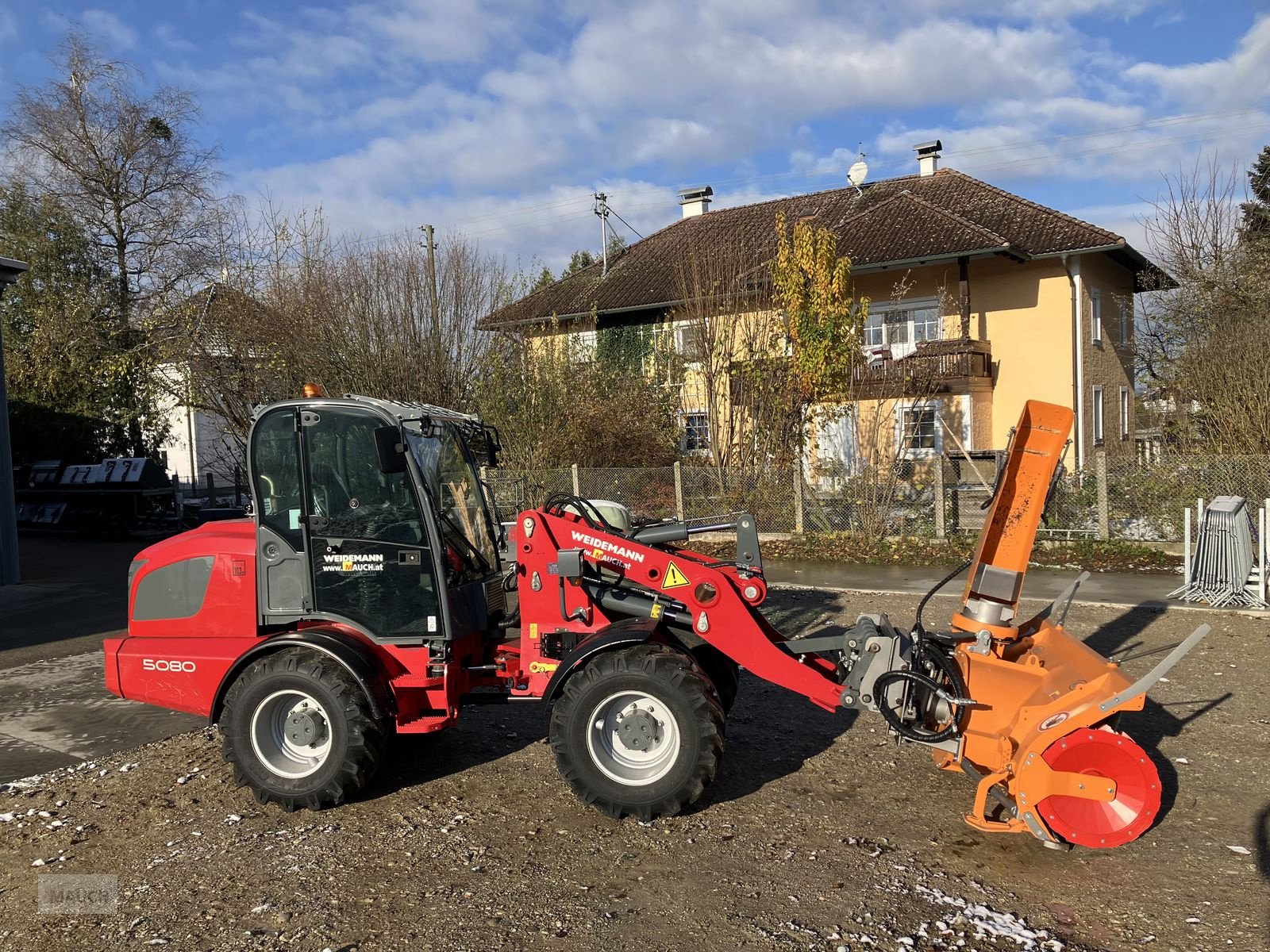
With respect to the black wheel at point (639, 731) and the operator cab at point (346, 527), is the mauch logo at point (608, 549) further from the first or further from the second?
the operator cab at point (346, 527)

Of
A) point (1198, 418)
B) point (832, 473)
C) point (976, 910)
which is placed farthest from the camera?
point (832, 473)

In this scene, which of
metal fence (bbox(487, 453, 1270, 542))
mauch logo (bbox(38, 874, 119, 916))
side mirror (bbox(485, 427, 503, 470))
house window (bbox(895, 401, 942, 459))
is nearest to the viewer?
mauch logo (bbox(38, 874, 119, 916))

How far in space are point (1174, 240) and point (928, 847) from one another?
615 inches

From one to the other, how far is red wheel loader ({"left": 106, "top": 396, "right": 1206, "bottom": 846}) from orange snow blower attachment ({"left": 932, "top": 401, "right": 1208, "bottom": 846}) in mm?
16

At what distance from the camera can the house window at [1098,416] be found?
23.4 meters

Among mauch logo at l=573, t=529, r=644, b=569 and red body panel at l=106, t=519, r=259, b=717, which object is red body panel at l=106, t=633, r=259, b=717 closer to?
red body panel at l=106, t=519, r=259, b=717

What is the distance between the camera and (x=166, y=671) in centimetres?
547

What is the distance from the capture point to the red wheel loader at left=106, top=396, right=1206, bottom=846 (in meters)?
4.84

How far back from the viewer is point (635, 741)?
4.95m

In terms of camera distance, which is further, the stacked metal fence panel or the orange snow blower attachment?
the stacked metal fence panel

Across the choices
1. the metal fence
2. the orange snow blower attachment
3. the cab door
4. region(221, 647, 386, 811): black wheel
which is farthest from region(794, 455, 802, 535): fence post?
region(221, 647, 386, 811): black wheel

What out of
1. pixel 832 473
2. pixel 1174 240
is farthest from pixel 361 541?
pixel 1174 240

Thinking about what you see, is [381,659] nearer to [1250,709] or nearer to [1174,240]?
[1250,709]

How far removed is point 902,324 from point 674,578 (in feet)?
66.9
